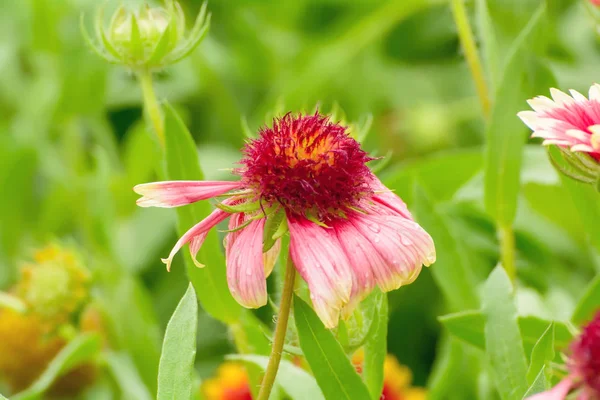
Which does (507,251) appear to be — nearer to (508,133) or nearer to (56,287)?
(508,133)

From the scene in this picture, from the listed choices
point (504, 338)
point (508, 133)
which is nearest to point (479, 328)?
point (504, 338)

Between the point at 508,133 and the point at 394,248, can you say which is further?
the point at 508,133

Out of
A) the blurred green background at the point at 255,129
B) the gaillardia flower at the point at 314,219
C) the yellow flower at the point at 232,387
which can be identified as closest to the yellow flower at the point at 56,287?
the blurred green background at the point at 255,129

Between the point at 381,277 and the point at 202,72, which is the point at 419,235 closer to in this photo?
the point at 381,277

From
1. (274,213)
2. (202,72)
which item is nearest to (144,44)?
(274,213)

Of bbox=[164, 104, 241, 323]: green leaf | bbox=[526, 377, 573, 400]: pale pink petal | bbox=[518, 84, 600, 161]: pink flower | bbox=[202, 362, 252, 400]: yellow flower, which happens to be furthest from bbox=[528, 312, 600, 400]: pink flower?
bbox=[202, 362, 252, 400]: yellow flower

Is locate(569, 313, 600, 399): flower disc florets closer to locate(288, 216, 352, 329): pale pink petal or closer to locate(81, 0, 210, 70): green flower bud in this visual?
locate(288, 216, 352, 329): pale pink petal
